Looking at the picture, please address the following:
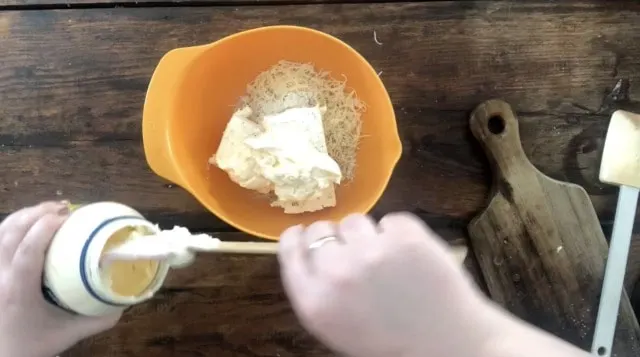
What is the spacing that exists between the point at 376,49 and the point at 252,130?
192 millimetres

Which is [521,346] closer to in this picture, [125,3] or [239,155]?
[239,155]

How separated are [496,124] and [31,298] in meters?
0.54

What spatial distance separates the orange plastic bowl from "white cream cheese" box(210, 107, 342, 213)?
0.03m

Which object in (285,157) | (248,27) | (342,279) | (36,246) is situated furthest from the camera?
(248,27)

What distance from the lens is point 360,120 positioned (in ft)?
2.69

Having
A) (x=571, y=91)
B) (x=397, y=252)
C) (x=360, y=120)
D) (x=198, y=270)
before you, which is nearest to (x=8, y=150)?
(x=198, y=270)

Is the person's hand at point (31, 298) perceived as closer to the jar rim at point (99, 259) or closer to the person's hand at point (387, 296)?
the jar rim at point (99, 259)

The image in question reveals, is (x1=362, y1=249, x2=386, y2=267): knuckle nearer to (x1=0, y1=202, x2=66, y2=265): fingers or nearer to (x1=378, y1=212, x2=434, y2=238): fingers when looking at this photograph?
(x1=378, y1=212, x2=434, y2=238): fingers

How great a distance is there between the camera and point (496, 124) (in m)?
0.86

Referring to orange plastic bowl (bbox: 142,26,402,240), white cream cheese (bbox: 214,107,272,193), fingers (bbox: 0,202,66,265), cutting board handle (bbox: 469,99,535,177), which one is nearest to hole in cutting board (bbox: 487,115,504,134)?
cutting board handle (bbox: 469,99,535,177)

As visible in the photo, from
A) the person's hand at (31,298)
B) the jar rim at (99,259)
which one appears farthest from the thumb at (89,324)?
the jar rim at (99,259)

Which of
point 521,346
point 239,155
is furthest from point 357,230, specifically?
point 239,155

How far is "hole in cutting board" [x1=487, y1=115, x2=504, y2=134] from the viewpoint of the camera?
0.86 metres

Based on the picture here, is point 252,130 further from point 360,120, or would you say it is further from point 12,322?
point 12,322
